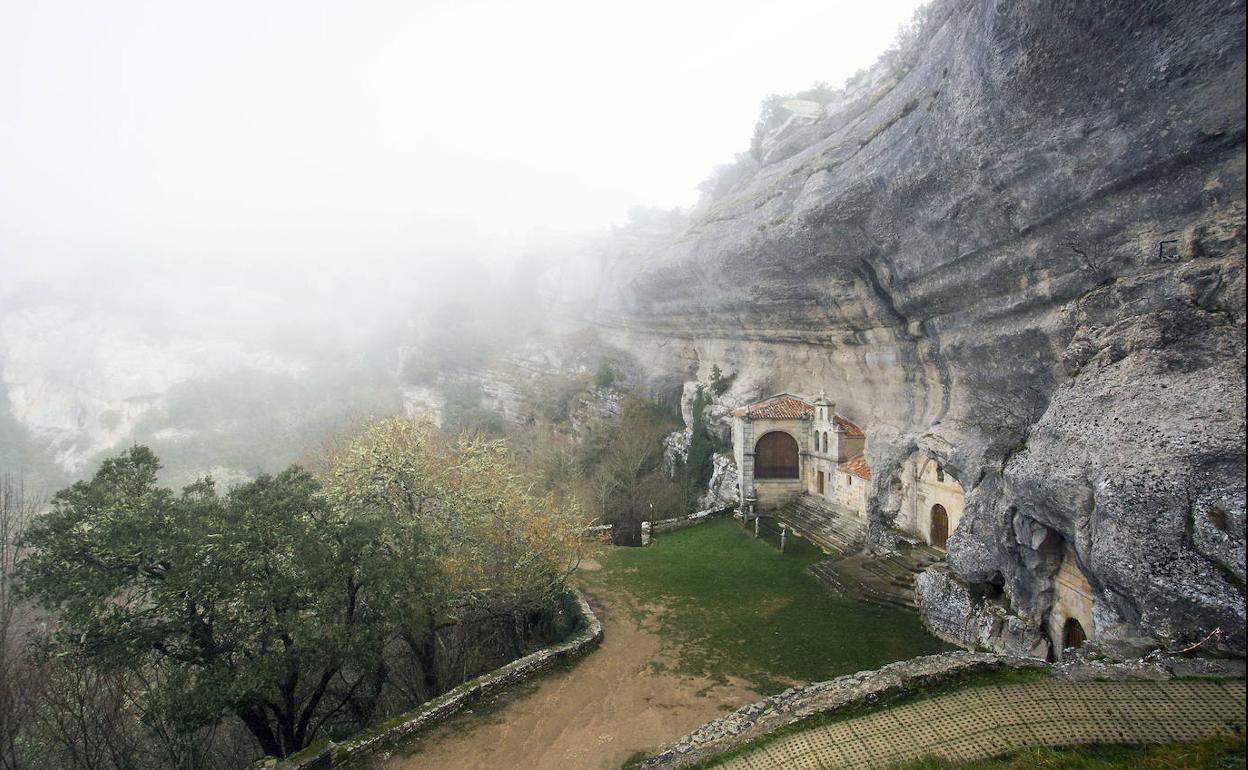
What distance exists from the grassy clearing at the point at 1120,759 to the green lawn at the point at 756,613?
17.4 ft

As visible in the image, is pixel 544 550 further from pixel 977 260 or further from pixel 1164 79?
→ pixel 1164 79

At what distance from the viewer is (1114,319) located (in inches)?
337

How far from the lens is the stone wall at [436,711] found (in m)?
8.28

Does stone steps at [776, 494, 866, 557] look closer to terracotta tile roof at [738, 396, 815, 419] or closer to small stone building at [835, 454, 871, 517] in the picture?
small stone building at [835, 454, 871, 517]

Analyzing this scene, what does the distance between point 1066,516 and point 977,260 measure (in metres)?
5.59

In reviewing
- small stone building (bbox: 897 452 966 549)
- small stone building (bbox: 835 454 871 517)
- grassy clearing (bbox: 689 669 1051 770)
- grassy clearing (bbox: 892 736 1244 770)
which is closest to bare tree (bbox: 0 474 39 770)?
grassy clearing (bbox: 689 669 1051 770)

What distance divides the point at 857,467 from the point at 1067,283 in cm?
1053

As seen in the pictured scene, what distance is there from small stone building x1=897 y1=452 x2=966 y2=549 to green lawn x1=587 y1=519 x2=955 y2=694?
3265mm

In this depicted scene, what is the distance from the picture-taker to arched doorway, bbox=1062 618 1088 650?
9.49m

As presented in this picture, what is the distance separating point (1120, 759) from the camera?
5199 millimetres

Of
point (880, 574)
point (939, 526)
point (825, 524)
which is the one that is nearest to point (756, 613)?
point (880, 574)

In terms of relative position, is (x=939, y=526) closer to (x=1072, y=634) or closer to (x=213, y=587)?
(x=1072, y=634)

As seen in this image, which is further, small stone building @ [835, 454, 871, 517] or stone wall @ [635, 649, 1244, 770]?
small stone building @ [835, 454, 871, 517]

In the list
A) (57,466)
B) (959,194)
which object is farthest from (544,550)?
(57,466)
